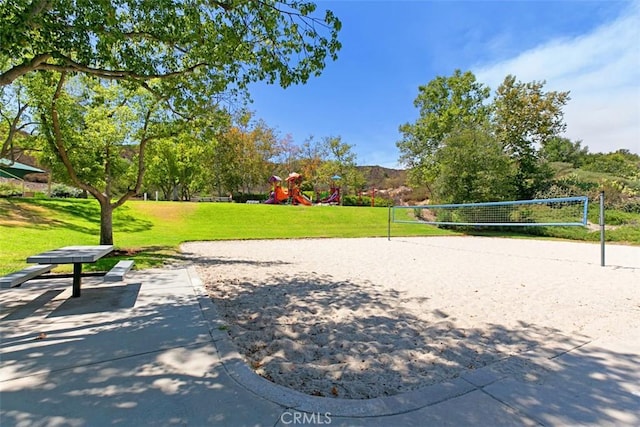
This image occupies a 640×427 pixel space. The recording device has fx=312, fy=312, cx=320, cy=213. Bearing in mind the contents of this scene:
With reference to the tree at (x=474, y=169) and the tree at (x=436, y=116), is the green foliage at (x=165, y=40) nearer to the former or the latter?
the tree at (x=474, y=169)

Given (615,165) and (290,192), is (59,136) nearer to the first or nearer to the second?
(290,192)

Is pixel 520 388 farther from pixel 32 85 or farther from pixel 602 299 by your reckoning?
pixel 32 85

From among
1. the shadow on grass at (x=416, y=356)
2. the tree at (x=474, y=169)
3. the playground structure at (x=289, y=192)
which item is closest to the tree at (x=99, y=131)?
the shadow on grass at (x=416, y=356)

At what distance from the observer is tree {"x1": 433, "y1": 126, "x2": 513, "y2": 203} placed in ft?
60.0

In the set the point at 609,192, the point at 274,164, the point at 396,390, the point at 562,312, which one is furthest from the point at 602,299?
the point at 274,164

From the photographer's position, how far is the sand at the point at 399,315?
2615 millimetres

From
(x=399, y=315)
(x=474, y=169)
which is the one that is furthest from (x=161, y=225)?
(x=474, y=169)

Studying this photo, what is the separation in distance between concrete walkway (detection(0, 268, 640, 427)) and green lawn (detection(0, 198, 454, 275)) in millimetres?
4203

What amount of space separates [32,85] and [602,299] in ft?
40.2

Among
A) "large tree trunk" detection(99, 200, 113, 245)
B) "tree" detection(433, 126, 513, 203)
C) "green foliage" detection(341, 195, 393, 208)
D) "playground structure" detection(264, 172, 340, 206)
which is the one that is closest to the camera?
"large tree trunk" detection(99, 200, 113, 245)

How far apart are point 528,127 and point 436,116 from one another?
20.4ft

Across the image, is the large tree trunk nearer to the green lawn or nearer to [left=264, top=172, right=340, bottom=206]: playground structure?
the green lawn

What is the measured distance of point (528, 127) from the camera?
21.9 metres

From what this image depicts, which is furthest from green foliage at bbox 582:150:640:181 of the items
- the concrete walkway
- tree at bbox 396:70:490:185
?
the concrete walkway
